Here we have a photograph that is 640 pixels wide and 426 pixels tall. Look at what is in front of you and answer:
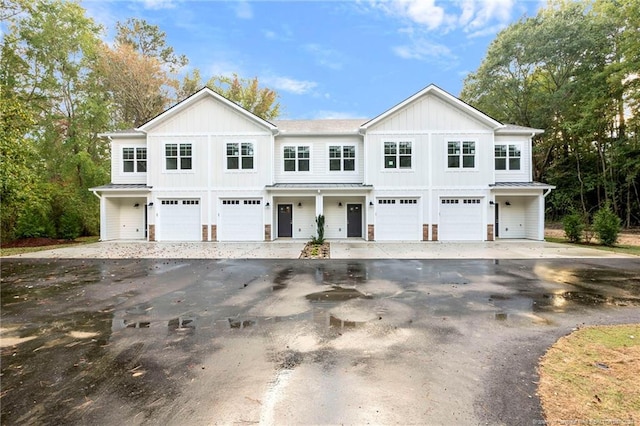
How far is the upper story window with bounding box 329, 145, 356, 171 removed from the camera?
17891 millimetres

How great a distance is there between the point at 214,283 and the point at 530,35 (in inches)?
1127

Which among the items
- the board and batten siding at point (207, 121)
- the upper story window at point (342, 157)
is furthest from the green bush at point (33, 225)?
the upper story window at point (342, 157)

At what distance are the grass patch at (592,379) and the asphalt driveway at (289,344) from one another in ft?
0.58

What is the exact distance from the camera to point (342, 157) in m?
17.9

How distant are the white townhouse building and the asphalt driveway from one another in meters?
8.38

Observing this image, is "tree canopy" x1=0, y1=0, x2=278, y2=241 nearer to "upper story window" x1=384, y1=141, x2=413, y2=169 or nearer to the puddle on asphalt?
the puddle on asphalt

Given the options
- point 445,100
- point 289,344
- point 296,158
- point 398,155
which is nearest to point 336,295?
point 289,344

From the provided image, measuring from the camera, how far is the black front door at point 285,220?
1847 centimetres

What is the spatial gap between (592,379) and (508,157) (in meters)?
16.9

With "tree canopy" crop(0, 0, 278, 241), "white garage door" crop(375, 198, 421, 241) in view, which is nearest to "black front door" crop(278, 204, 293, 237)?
"white garage door" crop(375, 198, 421, 241)

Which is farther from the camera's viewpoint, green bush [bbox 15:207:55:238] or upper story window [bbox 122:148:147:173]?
green bush [bbox 15:207:55:238]

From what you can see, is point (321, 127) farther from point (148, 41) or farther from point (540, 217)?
point (148, 41)

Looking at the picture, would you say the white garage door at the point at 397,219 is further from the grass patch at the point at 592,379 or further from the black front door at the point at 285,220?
the grass patch at the point at 592,379

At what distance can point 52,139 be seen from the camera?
21.6 m
